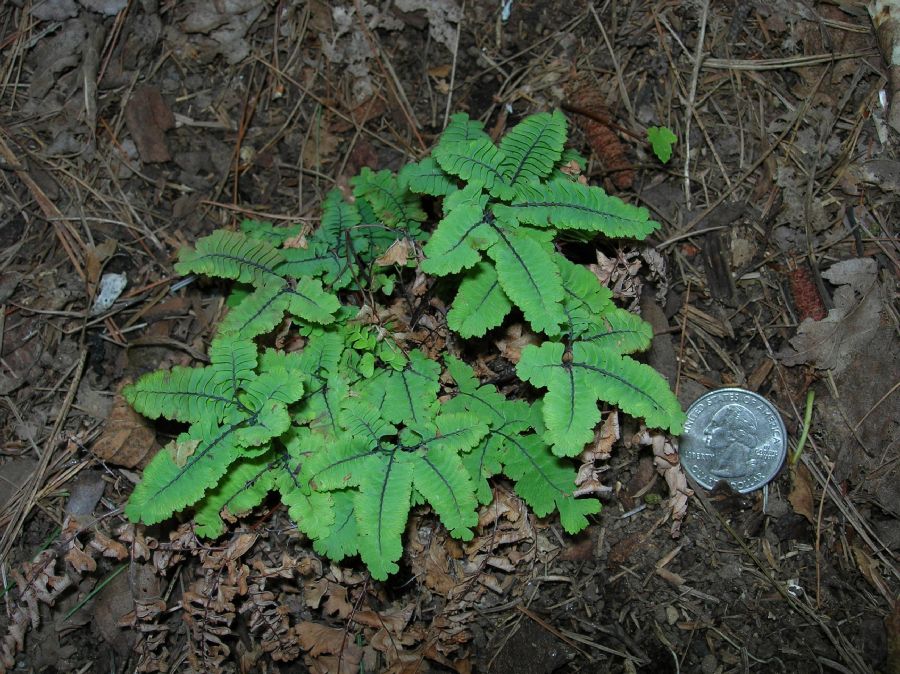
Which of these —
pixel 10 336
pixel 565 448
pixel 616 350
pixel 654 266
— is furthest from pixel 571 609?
pixel 10 336

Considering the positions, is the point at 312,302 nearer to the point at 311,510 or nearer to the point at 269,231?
the point at 269,231

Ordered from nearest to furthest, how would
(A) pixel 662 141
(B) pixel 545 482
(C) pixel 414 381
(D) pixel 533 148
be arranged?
(D) pixel 533 148 → (B) pixel 545 482 → (C) pixel 414 381 → (A) pixel 662 141

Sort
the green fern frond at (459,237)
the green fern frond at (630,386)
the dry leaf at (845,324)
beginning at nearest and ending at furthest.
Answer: the green fern frond at (459,237), the green fern frond at (630,386), the dry leaf at (845,324)

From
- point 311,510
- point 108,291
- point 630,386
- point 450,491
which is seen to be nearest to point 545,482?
point 450,491

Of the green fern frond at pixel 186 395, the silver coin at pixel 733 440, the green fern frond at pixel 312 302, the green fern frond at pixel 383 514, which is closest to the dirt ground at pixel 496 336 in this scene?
the silver coin at pixel 733 440

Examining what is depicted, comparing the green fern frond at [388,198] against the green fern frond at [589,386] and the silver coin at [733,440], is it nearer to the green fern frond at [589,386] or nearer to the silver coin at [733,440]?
the green fern frond at [589,386]

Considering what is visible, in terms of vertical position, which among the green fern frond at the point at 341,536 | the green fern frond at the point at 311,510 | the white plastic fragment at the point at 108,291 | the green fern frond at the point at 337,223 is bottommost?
the green fern frond at the point at 341,536
